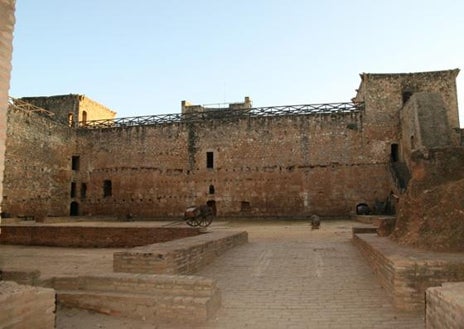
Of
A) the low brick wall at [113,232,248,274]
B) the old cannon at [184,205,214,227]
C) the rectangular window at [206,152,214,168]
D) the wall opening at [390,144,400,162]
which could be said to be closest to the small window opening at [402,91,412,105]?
the wall opening at [390,144,400,162]

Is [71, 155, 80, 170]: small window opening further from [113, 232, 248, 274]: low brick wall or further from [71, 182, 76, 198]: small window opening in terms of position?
[113, 232, 248, 274]: low brick wall

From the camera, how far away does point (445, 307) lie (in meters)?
4.04

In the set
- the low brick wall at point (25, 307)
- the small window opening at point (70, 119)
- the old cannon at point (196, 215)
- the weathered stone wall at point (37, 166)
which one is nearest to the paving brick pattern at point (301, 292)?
the low brick wall at point (25, 307)

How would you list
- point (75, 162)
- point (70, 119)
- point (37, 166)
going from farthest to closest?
point (70, 119) < point (75, 162) < point (37, 166)

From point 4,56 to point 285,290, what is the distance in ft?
15.9

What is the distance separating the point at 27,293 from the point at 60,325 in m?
1.25

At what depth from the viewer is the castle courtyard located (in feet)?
17.2

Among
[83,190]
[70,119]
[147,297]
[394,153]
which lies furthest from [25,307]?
[70,119]

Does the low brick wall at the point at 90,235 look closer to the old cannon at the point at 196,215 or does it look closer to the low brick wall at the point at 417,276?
the old cannon at the point at 196,215

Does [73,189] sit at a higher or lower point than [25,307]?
higher

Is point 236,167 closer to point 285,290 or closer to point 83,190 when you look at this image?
point 83,190

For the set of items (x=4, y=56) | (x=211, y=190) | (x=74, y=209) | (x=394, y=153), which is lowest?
(x=74, y=209)

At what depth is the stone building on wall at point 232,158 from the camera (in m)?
23.3

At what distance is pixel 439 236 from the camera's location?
6945 mm
